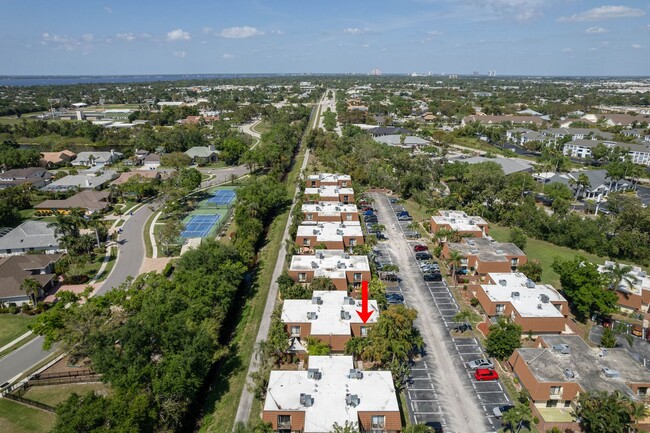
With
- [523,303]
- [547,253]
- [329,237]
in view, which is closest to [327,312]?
[329,237]

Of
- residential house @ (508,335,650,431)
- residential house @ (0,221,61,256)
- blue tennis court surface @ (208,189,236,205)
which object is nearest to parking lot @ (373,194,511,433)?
residential house @ (508,335,650,431)

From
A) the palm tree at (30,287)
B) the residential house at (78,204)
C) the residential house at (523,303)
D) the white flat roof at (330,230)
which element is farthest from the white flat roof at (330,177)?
the palm tree at (30,287)

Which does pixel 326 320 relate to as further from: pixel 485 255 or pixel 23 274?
pixel 23 274

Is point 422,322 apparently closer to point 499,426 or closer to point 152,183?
point 499,426

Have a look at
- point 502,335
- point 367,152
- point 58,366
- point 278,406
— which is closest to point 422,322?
point 502,335

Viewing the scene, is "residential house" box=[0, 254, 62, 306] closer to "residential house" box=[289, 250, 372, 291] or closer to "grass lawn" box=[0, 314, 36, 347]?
"grass lawn" box=[0, 314, 36, 347]

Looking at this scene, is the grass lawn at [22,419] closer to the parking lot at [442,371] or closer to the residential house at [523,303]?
the parking lot at [442,371]
